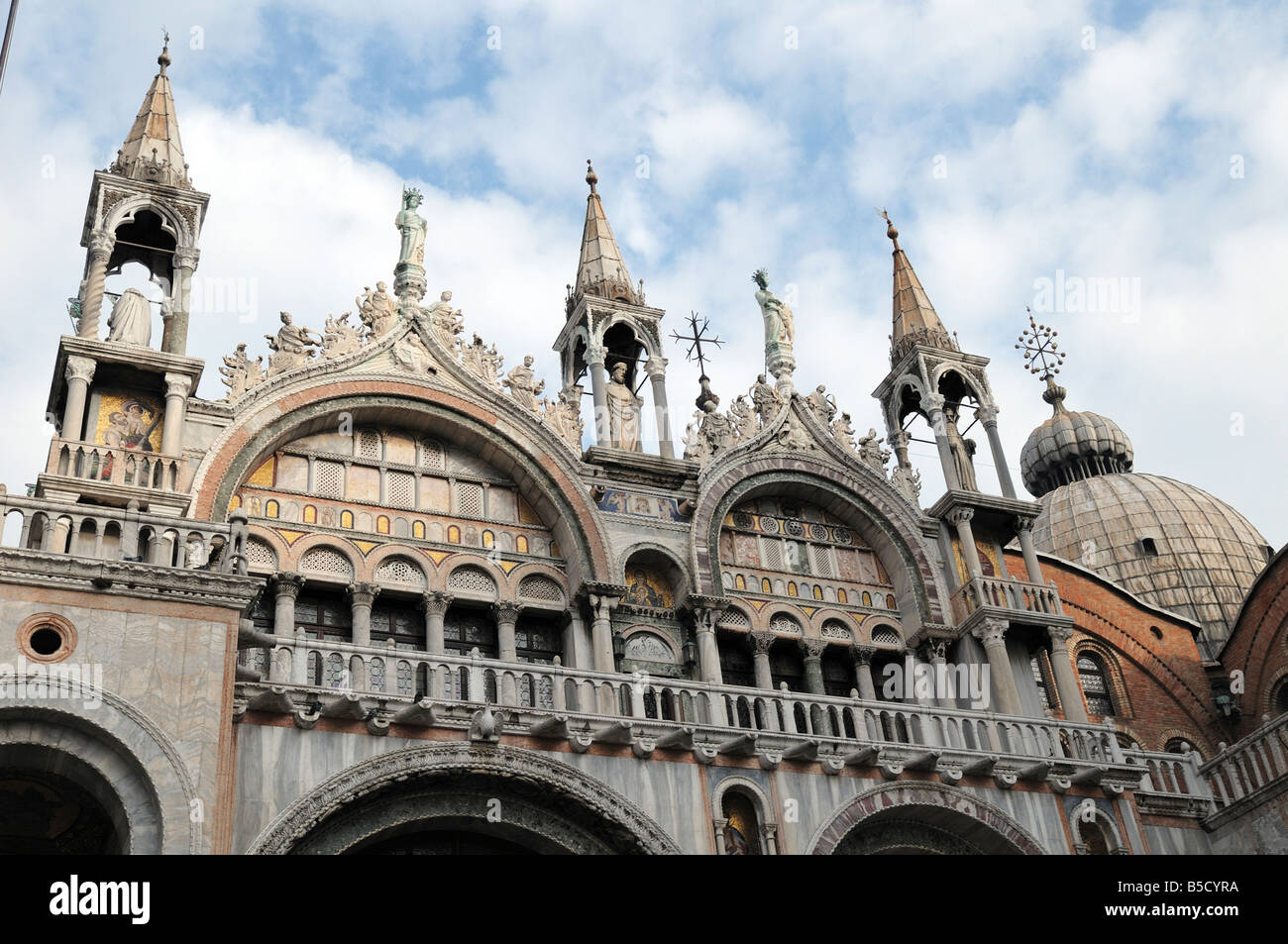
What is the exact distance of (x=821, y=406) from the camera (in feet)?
80.6

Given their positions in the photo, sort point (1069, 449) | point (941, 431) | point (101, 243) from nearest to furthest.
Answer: point (101, 243)
point (941, 431)
point (1069, 449)

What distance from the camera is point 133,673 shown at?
14.5 m

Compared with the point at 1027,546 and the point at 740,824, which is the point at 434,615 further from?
the point at 1027,546

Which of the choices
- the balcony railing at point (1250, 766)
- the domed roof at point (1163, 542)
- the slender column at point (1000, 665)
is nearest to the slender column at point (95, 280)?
the slender column at point (1000, 665)

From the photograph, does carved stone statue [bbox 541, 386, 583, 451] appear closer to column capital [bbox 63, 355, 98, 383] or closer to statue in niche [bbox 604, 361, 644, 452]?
statue in niche [bbox 604, 361, 644, 452]

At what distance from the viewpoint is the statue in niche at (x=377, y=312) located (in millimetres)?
21812

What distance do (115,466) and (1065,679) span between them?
14.1 metres

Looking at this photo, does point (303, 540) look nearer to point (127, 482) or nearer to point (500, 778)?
point (127, 482)

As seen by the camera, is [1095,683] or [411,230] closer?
[411,230]

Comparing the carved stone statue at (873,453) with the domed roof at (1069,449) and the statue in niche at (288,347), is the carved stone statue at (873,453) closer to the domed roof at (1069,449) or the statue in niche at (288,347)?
the statue in niche at (288,347)

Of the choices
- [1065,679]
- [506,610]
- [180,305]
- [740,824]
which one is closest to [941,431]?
[1065,679]

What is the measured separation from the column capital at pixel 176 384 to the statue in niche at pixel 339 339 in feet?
7.67
